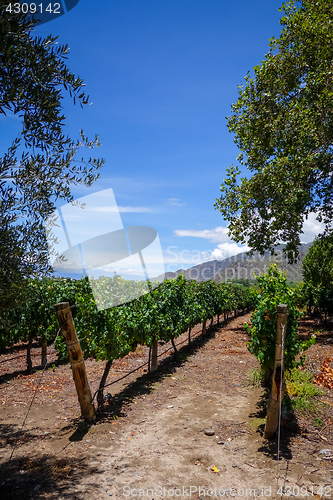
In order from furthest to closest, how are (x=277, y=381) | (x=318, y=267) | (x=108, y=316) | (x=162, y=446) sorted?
(x=318, y=267) → (x=108, y=316) → (x=162, y=446) → (x=277, y=381)

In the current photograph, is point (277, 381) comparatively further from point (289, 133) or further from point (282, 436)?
point (289, 133)

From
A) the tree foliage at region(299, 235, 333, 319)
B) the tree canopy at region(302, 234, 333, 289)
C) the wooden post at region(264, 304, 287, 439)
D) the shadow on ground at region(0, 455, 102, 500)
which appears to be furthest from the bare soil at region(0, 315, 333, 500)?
the tree canopy at region(302, 234, 333, 289)

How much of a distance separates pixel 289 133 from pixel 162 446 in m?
14.6

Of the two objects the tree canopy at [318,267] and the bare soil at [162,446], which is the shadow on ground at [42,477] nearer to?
the bare soil at [162,446]

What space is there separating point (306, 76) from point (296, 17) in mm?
3032

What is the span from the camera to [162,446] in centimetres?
547

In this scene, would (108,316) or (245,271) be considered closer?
(108,316)

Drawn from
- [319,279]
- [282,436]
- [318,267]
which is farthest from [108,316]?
[318,267]

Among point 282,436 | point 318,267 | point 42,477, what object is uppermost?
point 318,267

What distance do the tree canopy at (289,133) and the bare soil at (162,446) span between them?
934 centimetres

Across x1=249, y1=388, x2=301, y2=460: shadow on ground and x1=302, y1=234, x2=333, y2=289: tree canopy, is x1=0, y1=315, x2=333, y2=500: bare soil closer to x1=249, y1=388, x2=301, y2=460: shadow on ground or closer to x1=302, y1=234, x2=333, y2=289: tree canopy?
x1=249, y1=388, x2=301, y2=460: shadow on ground

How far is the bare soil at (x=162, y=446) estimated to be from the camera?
14.0 feet

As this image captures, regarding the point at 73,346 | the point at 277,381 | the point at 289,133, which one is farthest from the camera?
the point at 289,133

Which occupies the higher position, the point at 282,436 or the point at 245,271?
the point at 245,271
